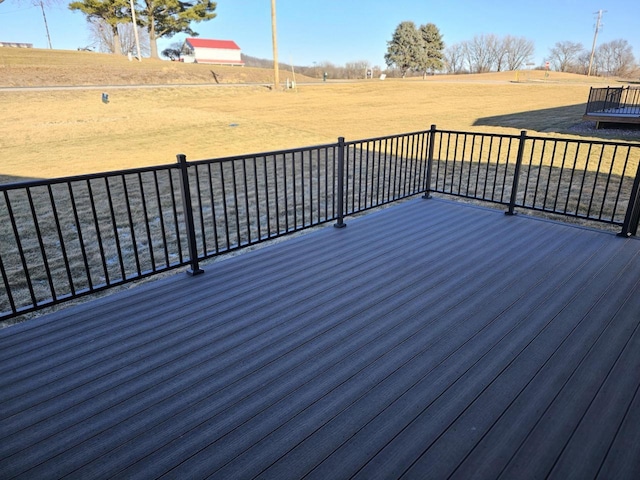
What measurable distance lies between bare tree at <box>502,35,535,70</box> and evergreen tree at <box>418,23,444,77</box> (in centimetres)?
1562

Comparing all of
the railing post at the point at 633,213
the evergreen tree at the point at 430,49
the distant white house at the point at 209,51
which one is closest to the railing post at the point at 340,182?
the railing post at the point at 633,213

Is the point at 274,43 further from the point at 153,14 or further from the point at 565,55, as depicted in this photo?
the point at 565,55

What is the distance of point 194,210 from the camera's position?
19.4 feet

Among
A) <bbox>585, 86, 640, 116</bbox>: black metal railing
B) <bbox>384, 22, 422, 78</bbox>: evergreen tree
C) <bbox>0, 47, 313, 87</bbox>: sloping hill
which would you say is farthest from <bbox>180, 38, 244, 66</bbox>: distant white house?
<bbox>585, 86, 640, 116</bbox>: black metal railing

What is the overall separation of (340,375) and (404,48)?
179ft

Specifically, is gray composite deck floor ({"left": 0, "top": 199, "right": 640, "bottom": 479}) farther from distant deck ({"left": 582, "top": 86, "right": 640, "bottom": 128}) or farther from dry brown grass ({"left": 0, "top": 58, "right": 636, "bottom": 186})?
distant deck ({"left": 582, "top": 86, "right": 640, "bottom": 128})

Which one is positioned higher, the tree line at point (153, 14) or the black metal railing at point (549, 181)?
the tree line at point (153, 14)

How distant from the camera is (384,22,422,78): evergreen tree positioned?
4869 centimetres

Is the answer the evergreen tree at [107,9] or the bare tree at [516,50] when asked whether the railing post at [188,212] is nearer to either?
the evergreen tree at [107,9]

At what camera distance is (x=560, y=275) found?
312 cm

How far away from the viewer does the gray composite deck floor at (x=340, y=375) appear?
1586mm

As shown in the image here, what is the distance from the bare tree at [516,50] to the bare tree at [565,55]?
3.15 m

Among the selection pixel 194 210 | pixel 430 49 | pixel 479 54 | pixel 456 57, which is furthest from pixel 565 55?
pixel 194 210

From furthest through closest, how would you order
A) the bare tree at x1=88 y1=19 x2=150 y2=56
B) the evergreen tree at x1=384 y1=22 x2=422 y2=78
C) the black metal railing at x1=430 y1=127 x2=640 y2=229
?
the evergreen tree at x1=384 y1=22 x2=422 y2=78 < the bare tree at x1=88 y1=19 x2=150 y2=56 < the black metal railing at x1=430 y1=127 x2=640 y2=229
